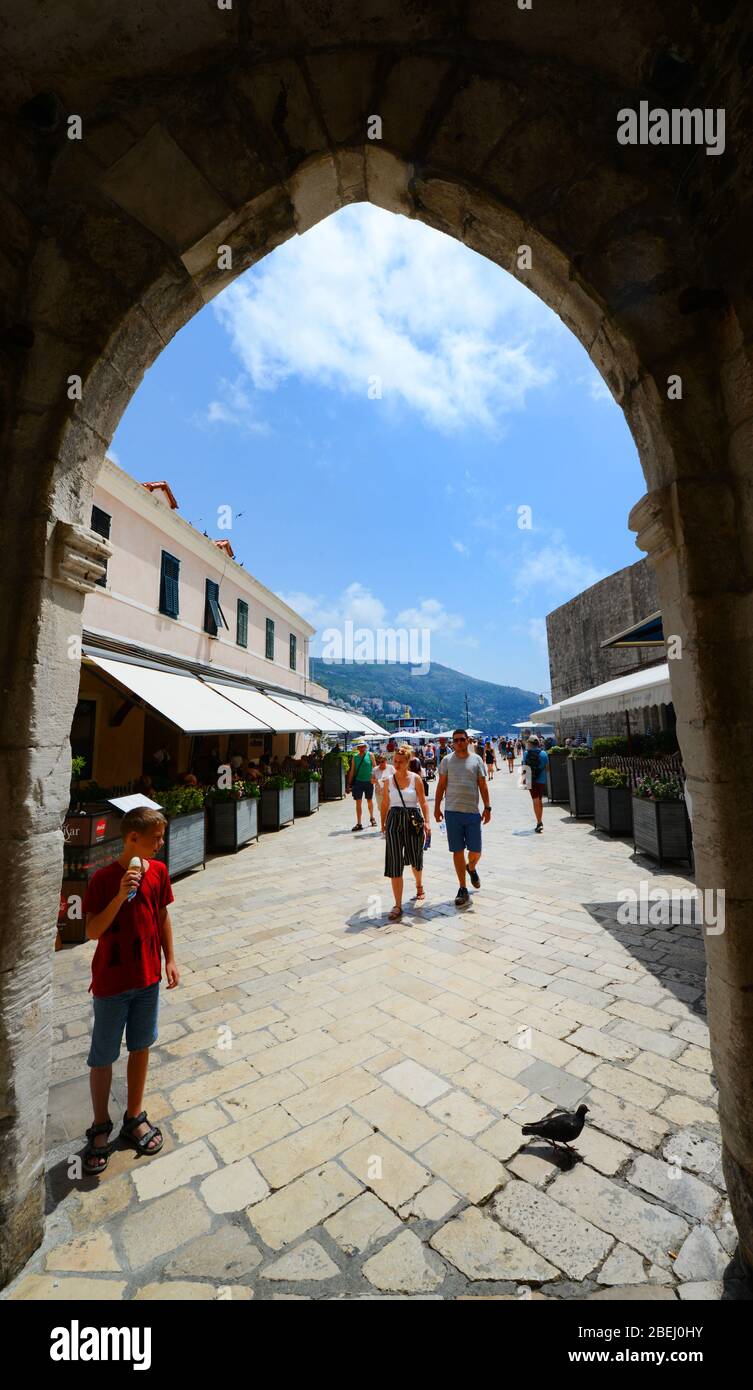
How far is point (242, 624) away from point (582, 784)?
1106cm

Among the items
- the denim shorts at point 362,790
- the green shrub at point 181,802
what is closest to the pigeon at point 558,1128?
the green shrub at point 181,802

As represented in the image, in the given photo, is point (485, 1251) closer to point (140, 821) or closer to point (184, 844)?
point (140, 821)

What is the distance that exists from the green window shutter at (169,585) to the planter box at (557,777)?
9.79 m

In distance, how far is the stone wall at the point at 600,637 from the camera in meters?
19.3

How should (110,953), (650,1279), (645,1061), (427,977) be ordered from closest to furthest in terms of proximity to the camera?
(650,1279), (110,953), (645,1061), (427,977)

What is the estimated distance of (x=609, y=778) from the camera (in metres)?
8.73

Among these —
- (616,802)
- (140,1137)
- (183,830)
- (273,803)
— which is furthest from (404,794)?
(273,803)

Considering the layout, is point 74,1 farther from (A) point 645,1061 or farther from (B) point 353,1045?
(A) point 645,1061

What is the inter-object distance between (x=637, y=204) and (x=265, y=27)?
Result: 1633mm

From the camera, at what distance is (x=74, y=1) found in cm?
197

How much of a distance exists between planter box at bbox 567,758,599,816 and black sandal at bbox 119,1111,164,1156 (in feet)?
Result: 31.6

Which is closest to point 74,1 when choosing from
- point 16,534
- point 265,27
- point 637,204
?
point 265,27

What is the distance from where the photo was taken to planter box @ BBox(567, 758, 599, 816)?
10.6m

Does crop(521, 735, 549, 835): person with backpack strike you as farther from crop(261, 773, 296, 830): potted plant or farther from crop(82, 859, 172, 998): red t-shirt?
crop(82, 859, 172, 998): red t-shirt
